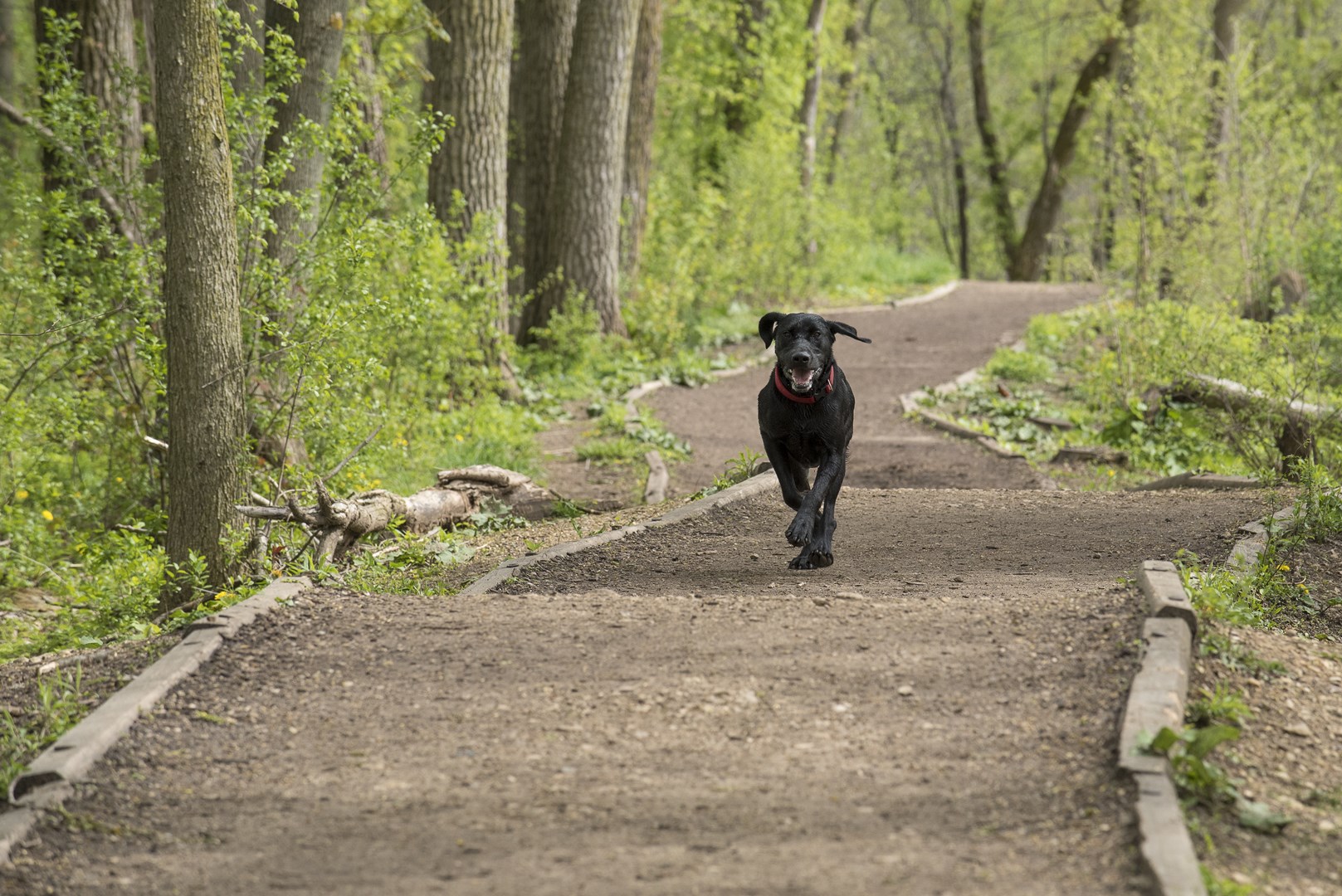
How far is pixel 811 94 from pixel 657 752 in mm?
22729

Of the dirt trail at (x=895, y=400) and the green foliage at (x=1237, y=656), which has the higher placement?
the green foliage at (x=1237, y=656)

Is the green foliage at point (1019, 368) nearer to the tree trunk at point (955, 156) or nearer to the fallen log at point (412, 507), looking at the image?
the fallen log at point (412, 507)

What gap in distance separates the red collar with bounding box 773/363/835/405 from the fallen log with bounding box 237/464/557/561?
2.31m

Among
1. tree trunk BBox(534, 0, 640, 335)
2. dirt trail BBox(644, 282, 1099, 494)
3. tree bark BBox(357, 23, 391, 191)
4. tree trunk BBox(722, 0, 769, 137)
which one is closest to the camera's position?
dirt trail BBox(644, 282, 1099, 494)

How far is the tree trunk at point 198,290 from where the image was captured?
5.96 metres

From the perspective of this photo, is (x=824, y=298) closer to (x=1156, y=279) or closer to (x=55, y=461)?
(x=1156, y=279)

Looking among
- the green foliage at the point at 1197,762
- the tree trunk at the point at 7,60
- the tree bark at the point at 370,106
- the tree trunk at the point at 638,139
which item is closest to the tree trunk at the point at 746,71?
the tree trunk at the point at 638,139

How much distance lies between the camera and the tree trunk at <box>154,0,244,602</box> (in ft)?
19.6

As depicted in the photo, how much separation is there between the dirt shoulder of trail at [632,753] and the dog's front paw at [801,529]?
458 millimetres

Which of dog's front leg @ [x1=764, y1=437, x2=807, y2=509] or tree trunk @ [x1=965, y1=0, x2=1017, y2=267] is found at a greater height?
tree trunk @ [x1=965, y1=0, x2=1017, y2=267]

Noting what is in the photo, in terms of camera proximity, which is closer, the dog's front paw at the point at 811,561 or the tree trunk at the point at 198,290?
the tree trunk at the point at 198,290

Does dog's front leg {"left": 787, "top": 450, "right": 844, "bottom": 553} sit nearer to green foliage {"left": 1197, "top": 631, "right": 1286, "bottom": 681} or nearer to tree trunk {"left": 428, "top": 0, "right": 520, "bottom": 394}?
green foliage {"left": 1197, "top": 631, "right": 1286, "bottom": 681}

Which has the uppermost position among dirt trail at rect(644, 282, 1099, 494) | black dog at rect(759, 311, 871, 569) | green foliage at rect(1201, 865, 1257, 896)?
black dog at rect(759, 311, 871, 569)

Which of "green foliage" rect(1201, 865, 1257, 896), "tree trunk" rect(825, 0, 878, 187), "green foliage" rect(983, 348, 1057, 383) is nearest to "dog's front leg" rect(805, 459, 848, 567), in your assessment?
"green foliage" rect(1201, 865, 1257, 896)
